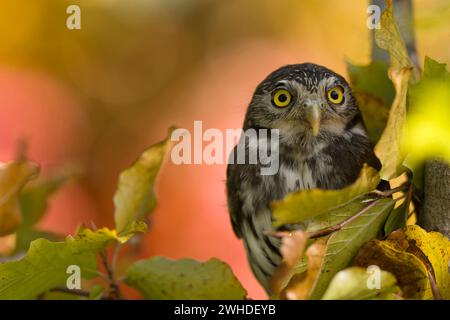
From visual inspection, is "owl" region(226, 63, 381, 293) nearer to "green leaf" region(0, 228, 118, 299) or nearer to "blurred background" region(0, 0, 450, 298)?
"green leaf" region(0, 228, 118, 299)

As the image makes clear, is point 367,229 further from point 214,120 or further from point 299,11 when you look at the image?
point 299,11

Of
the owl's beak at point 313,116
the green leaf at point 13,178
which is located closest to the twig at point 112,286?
the green leaf at point 13,178

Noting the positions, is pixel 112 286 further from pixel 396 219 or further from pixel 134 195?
pixel 396 219

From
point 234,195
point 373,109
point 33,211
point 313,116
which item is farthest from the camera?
point 234,195

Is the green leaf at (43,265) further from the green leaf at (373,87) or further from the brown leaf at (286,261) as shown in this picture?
the green leaf at (373,87)

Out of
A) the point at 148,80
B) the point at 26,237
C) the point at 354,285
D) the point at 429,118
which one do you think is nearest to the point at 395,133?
the point at 429,118
